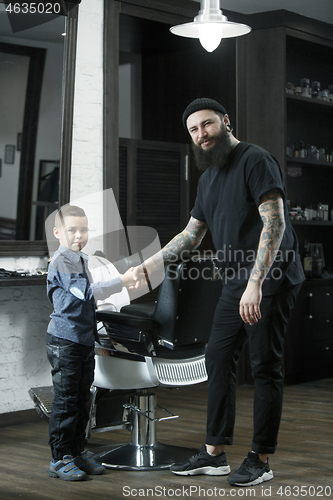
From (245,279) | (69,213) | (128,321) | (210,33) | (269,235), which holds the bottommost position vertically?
(128,321)

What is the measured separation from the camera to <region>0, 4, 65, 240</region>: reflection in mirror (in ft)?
11.1

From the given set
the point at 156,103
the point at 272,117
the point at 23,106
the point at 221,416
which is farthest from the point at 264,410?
the point at 156,103

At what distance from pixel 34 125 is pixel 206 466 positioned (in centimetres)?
205

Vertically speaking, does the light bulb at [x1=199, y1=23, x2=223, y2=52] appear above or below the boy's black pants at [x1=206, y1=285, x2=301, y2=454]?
above

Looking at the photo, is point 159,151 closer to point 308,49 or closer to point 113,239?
point 113,239

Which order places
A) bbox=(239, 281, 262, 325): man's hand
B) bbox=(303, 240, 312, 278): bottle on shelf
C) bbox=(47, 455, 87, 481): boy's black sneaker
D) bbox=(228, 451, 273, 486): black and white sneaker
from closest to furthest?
1. bbox=(239, 281, 262, 325): man's hand
2. bbox=(228, 451, 273, 486): black and white sneaker
3. bbox=(47, 455, 87, 481): boy's black sneaker
4. bbox=(303, 240, 312, 278): bottle on shelf

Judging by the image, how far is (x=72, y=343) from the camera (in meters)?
2.51

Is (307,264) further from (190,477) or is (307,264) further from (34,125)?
(190,477)

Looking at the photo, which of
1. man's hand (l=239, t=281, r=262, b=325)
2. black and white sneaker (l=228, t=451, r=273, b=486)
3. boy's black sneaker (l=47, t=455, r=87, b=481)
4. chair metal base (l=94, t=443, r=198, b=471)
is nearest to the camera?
man's hand (l=239, t=281, r=262, b=325)

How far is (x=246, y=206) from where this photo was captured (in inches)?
92.2

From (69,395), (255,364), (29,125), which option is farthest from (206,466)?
(29,125)

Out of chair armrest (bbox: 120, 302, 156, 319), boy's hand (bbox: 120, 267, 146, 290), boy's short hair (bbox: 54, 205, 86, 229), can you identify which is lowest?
chair armrest (bbox: 120, 302, 156, 319)

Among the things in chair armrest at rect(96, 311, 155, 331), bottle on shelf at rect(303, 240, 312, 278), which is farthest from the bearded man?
bottle on shelf at rect(303, 240, 312, 278)

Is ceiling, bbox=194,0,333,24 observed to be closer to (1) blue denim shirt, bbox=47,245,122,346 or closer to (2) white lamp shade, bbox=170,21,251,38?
(2) white lamp shade, bbox=170,21,251,38
